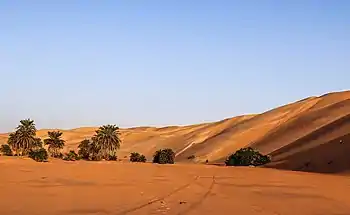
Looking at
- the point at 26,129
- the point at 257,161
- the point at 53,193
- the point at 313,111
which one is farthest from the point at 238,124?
the point at 53,193

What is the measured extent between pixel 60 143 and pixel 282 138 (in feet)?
134

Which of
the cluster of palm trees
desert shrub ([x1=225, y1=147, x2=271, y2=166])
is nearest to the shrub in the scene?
the cluster of palm trees

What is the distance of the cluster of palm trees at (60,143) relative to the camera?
6788 centimetres

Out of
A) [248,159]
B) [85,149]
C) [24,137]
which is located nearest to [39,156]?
[24,137]

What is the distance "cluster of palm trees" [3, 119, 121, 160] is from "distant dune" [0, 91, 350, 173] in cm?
2270

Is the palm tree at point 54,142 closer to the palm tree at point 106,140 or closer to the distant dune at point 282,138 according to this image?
the palm tree at point 106,140

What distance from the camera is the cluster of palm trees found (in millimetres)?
67875

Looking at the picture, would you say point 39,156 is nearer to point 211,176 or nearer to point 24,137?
point 24,137

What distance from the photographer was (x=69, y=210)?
13.9 metres

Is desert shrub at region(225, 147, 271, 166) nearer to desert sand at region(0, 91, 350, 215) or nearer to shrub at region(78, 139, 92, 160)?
desert sand at region(0, 91, 350, 215)

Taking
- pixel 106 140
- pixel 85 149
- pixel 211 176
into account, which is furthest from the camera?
pixel 85 149

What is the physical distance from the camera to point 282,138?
96750mm

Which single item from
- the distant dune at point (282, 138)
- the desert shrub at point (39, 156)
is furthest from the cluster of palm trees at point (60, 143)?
the distant dune at point (282, 138)

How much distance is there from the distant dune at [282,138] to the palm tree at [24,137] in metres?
30.9
